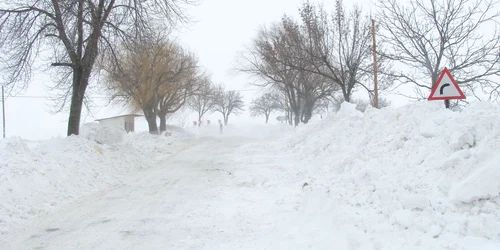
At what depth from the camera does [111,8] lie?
13992 mm

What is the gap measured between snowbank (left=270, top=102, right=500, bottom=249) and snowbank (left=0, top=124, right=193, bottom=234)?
474 centimetres

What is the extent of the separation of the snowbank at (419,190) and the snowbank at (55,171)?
4.74 metres

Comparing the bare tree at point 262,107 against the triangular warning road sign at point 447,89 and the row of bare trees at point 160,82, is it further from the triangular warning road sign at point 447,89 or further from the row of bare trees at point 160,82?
the triangular warning road sign at point 447,89

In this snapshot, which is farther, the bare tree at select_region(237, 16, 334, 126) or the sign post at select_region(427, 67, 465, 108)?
the bare tree at select_region(237, 16, 334, 126)

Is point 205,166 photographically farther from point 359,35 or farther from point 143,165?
point 359,35

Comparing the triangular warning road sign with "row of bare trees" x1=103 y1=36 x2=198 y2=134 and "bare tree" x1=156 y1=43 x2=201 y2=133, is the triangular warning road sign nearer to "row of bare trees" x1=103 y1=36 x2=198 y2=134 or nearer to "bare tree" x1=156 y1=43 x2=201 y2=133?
"row of bare trees" x1=103 y1=36 x2=198 y2=134

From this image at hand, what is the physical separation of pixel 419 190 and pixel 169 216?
3.79 m

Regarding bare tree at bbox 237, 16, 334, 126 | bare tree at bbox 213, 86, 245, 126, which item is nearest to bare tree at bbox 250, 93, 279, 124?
bare tree at bbox 213, 86, 245, 126

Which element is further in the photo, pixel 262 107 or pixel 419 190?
pixel 262 107

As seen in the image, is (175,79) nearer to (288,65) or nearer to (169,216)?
(288,65)

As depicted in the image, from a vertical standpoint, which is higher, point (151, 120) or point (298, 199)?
point (151, 120)

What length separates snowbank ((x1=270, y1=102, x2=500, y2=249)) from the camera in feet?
13.9

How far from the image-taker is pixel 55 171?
8984mm

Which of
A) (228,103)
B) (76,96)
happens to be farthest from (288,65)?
(228,103)
